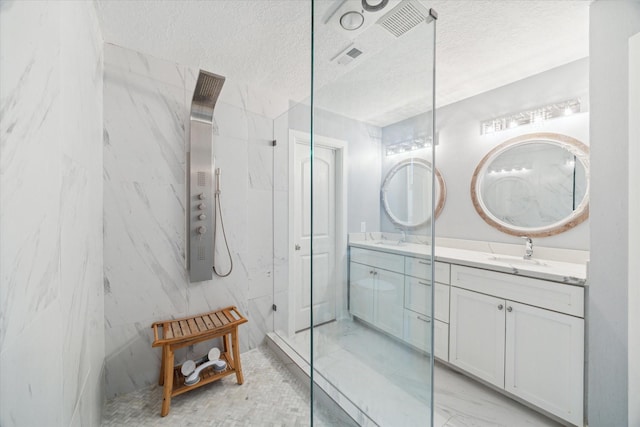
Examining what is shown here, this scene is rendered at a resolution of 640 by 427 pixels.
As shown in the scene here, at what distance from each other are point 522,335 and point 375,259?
1315mm

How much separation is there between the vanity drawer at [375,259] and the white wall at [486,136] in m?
1.72

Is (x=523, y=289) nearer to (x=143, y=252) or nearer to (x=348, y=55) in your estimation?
(x=348, y=55)

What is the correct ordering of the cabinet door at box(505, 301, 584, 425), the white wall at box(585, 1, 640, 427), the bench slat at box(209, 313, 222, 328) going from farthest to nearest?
the bench slat at box(209, 313, 222, 328), the cabinet door at box(505, 301, 584, 425), the white wall at box(585, 1, 640, 427)

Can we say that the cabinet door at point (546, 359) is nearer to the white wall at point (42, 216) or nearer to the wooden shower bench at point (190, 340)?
the wooden shower bench at point (190, 340)

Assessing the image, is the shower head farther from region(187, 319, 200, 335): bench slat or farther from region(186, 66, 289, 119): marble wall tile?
region(187, 319, 200, 335): bench slat

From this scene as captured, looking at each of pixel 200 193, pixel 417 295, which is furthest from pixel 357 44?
pixel 200 193

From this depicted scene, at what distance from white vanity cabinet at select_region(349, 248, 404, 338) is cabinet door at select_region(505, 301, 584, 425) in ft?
3.66

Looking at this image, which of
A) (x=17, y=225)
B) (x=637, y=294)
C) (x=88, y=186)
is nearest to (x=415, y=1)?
(x=17, y=225)

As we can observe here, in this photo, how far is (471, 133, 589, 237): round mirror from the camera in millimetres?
1891

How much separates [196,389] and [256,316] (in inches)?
26.2

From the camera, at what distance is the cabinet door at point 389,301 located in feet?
3.61

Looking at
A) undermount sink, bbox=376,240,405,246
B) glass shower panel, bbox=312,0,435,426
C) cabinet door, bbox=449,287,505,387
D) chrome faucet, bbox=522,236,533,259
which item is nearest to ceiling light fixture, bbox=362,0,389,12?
glass shower panel, bbox=312,0,435,426

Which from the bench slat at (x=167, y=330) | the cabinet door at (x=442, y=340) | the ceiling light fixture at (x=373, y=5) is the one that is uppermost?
the ceiling light fixture at (x=373, y=5)

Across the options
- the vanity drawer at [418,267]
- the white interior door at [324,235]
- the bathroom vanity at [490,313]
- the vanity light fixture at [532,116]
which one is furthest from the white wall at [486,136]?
the white interior door at [324,235]
